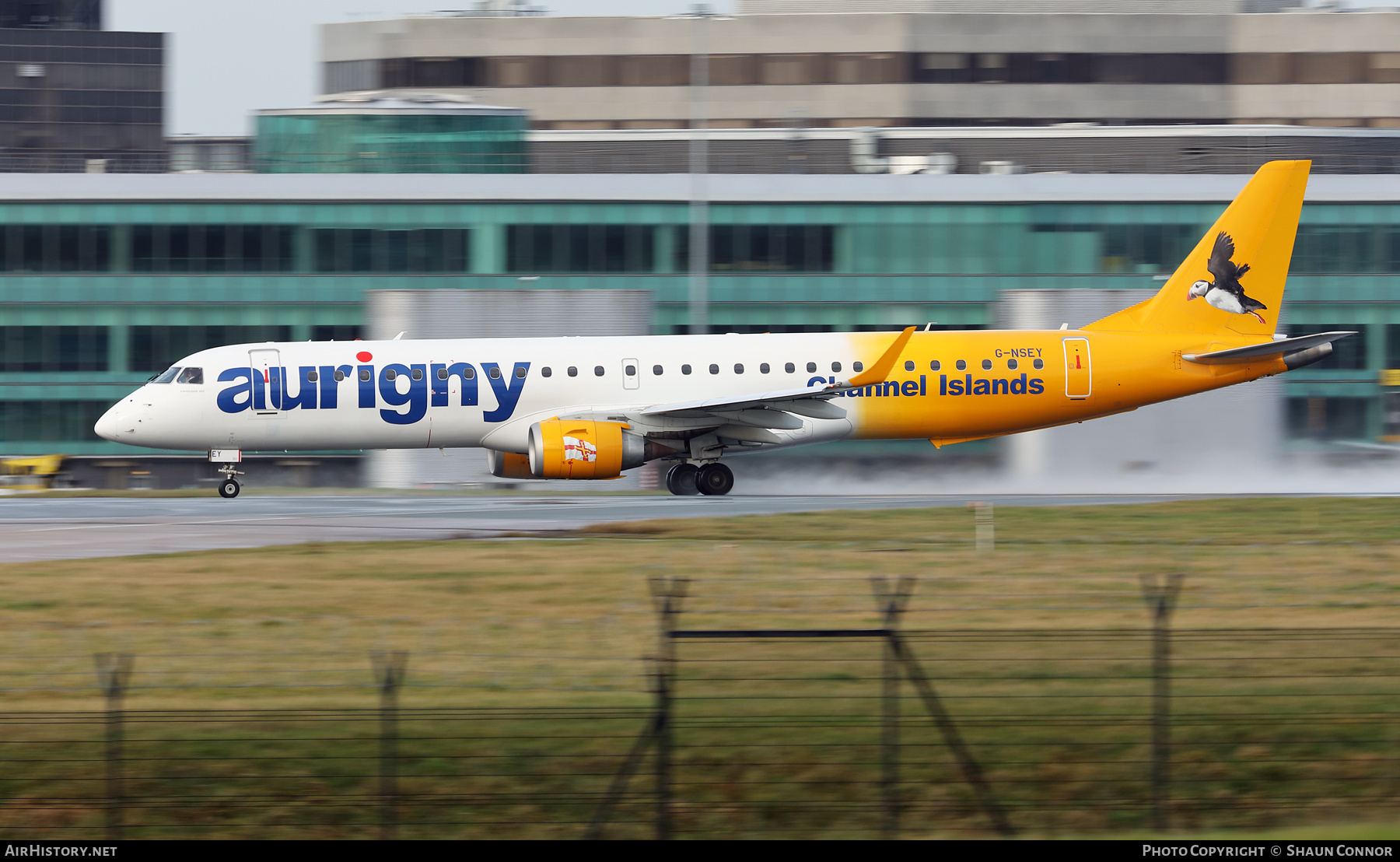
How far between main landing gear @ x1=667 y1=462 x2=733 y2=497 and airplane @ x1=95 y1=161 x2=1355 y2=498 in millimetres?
37

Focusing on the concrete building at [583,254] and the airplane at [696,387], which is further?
the concrete building at [583,254]

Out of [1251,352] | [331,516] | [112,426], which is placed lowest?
A: [331,516]

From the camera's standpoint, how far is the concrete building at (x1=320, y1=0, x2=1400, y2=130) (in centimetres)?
8856

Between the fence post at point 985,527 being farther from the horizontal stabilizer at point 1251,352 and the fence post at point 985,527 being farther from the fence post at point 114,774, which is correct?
the fence post at point 114,774

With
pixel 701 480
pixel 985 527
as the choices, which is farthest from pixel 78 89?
pixel 985 527

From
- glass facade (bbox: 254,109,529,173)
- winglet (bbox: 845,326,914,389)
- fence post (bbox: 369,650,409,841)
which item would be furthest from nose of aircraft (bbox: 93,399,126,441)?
glass facade (bbox: 254,109,529,173)

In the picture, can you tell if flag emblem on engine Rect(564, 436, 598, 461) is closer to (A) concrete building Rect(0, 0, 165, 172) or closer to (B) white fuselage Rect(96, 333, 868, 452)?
(B) white fuselage Rect(96, 333, 868, 452)

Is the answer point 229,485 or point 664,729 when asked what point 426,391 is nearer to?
point 229,485

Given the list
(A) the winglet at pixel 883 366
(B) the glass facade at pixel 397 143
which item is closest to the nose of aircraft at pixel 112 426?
(A) the winglet at pixel 883 366

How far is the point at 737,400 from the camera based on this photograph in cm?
3114

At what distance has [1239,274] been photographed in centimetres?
3403

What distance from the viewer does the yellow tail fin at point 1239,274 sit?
33.9 metres

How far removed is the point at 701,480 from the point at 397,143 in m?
30.9

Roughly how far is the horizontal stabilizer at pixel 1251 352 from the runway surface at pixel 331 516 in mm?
3378
